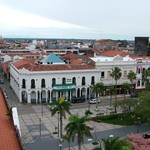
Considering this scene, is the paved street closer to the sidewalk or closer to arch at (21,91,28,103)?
arch at (21,91,28,103)

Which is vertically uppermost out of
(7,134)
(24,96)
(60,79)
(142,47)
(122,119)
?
(142,47)

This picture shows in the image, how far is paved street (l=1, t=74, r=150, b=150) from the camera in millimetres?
53000

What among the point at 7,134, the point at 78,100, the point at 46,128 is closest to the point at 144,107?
the point at 46,128

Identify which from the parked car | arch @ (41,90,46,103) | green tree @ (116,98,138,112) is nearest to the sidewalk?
green tree @ (116,98,138,112)

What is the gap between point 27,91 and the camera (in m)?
80.4

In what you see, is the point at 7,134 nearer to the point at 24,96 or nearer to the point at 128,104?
the point at 128,104

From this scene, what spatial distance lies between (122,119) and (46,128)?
1713cm

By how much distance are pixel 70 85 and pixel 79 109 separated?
33.1 feet

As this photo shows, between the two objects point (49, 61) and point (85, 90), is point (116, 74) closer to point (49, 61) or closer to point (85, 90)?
point (85, 90)

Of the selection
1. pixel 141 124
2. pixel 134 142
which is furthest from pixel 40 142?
pixel 141 124

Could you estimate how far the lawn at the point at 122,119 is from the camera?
64.6 meters

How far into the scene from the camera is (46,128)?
61188 mm

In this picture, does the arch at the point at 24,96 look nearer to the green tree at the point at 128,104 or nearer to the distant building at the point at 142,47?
the green tree at the point at 128,104

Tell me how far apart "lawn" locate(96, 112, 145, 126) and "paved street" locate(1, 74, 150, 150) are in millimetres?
1834
